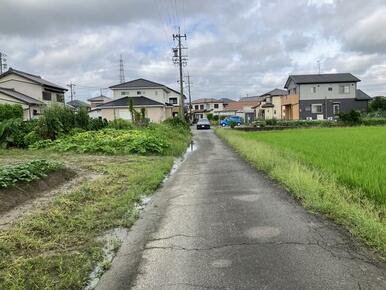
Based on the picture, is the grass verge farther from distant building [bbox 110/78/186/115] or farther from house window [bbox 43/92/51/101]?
distant building [bbox 110/78/186/115]

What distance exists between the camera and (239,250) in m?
5.08

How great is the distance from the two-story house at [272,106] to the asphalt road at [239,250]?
63.2m

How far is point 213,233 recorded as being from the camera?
5.93 meters

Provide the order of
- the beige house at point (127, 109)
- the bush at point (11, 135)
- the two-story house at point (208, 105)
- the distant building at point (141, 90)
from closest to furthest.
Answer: the bush at point (11, 135)
the beige house at point (127, 109)
the distant building at point (141, 90)
the two-story house at point (208, 105)

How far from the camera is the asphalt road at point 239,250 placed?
416cm

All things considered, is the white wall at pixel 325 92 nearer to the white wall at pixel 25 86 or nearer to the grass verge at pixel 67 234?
the white wall at pixel 25 86

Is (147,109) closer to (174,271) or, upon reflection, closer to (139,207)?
(139,207)

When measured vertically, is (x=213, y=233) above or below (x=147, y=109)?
below

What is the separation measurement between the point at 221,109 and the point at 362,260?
11196 cm

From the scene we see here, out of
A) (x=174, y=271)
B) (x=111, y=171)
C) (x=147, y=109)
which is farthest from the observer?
(x=147, y=109)

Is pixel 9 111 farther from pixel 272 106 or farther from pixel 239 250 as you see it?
pixel 272 106

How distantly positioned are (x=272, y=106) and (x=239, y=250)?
230ft

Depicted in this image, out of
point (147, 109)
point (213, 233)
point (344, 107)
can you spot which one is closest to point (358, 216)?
point (213, 233)

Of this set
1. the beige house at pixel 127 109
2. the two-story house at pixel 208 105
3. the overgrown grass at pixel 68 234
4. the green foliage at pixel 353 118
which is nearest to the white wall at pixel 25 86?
the beige house at pixel 127 109
